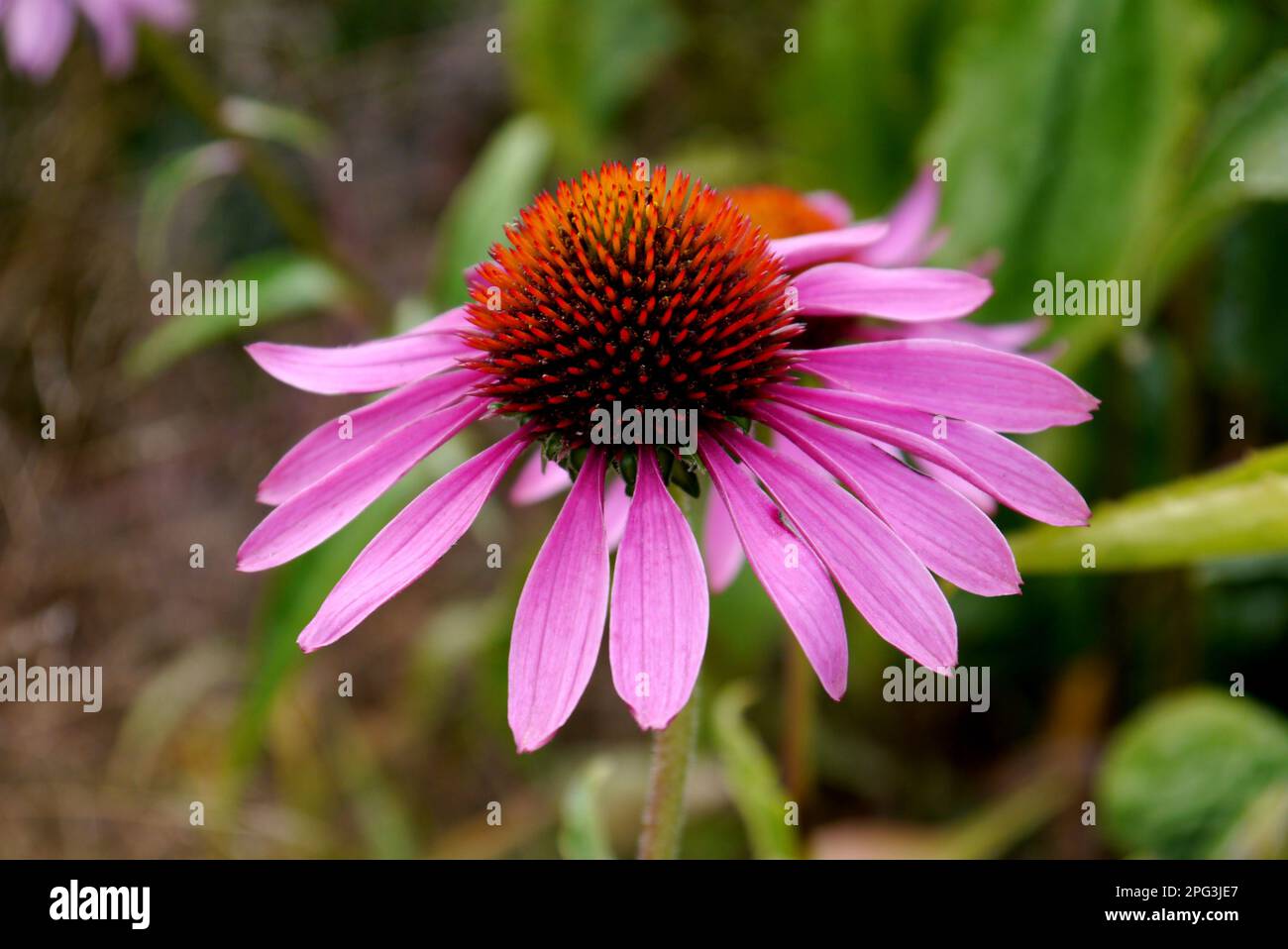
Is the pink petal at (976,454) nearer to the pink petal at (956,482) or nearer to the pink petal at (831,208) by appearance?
the pink petal at (956,482)

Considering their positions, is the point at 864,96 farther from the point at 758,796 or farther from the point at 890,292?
the point at 758,796

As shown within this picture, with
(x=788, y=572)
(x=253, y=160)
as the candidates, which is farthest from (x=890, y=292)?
(x=253, y=160)

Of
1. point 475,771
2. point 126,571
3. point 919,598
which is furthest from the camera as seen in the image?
point 126,571

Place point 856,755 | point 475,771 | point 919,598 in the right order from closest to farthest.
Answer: point 919,598 → point 856,755 → point 475,771

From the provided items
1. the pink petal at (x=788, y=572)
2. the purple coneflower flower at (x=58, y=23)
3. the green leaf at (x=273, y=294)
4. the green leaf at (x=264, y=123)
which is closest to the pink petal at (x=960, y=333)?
the pink petal at (x=788, y=572)
